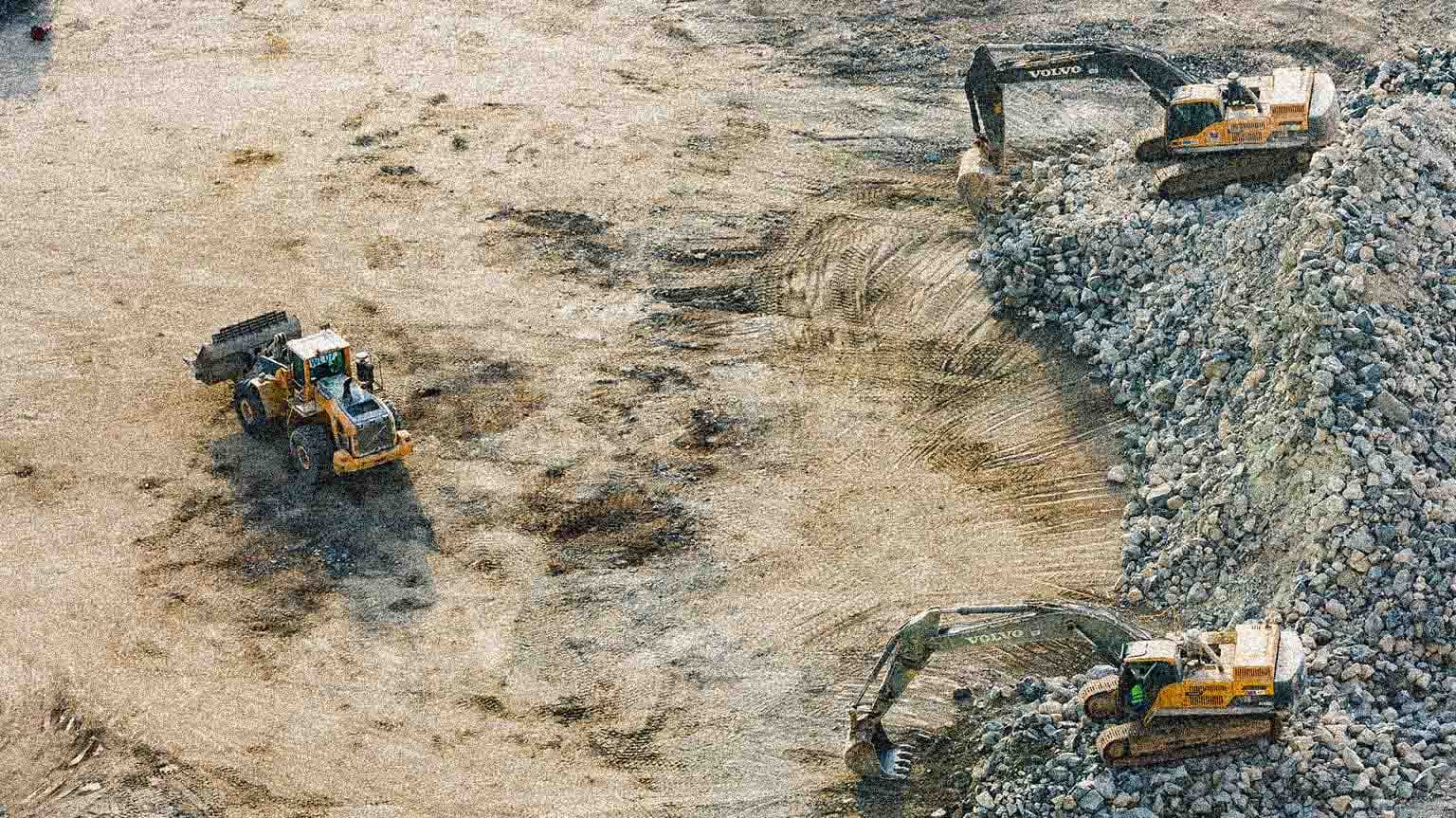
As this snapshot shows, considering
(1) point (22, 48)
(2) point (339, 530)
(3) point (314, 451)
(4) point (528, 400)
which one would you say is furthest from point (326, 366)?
(1) point (22, 48)

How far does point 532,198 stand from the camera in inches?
1105

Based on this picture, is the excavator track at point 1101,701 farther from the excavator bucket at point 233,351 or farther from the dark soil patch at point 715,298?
the excavator bucket at point 233,351

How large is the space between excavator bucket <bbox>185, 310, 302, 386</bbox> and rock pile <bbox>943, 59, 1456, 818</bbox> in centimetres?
1004

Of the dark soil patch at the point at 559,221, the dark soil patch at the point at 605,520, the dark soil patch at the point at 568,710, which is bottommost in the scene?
the dark soil patch at the point at 568,710

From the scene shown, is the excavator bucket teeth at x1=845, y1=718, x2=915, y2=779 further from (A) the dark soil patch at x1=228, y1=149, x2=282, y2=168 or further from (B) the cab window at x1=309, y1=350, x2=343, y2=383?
(A) the dark soil patch at x1=228, y1=149, x2=282, y2=168

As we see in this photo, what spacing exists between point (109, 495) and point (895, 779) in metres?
10.9

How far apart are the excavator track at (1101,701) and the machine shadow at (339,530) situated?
7.83 meters

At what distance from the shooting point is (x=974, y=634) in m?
17.0

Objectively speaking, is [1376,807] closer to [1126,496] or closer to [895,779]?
[895,779]

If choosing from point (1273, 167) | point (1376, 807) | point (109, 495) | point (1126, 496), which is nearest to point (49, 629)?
point (109, 495)

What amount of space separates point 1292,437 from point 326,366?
38.6ft

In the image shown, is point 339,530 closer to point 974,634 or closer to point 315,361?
point 315,361

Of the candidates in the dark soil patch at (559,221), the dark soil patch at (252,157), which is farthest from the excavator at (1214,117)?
the dark soil patch at (252,157)

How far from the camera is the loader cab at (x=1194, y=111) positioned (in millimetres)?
23656
